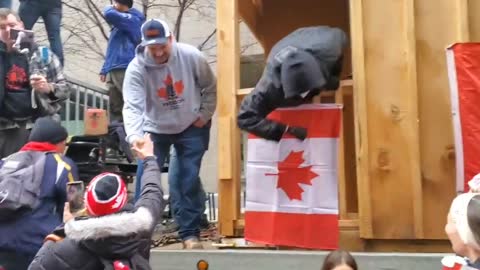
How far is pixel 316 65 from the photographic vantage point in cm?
509

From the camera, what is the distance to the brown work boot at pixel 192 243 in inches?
229

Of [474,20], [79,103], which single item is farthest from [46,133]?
[79,103]

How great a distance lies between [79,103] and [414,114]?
6.42m

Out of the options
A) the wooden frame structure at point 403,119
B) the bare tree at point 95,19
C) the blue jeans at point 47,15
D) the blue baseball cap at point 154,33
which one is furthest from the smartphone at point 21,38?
the bare tree at point 95,19

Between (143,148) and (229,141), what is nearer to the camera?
(143,148)

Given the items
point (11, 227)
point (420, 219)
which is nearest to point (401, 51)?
point (420, 219)

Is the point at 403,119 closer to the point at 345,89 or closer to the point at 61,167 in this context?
the point at 345,89

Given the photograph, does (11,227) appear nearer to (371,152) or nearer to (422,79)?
(371,152)

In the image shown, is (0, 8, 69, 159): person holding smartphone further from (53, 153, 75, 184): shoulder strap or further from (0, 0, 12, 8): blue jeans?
(0, 0, 12, 8): blue jeans

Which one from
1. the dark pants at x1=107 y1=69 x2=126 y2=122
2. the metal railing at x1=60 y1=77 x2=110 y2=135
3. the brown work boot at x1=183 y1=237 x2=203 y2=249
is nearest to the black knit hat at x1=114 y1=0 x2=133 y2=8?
the dark pants at x1=107 y1=69 x2=126 y2=122

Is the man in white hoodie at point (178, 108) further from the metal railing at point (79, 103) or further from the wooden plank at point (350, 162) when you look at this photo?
the metal railing at point (79, 103)

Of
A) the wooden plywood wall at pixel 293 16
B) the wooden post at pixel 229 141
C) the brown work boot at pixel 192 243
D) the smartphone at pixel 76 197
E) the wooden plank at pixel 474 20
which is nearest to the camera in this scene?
the smartphone at pixel 76 197

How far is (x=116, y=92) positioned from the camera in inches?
350

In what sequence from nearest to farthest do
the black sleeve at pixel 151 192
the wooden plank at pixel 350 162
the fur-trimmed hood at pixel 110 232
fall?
1. the fur-trimmed hood at pixel 110 232
2. the black sleeve at pixel 151 192
3. the wooden plank at pixel 350 162
